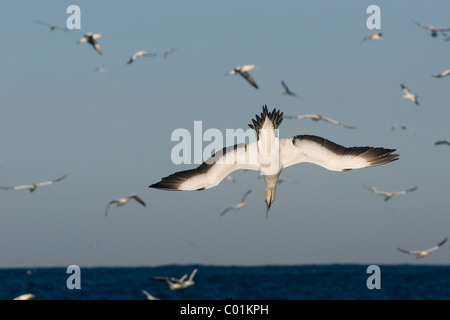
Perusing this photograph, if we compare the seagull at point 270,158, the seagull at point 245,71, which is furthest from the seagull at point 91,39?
the seagull at point 270,158

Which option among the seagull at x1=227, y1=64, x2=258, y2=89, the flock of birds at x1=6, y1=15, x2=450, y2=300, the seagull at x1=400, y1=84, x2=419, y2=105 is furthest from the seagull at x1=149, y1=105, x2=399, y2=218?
the seagull at x1=400, y1=84, x2=419, y2=105

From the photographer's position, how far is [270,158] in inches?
832

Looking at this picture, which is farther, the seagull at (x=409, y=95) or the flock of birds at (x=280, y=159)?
the seagull at (x=409, y=95)

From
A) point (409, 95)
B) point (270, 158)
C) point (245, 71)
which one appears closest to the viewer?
point (270, 158)

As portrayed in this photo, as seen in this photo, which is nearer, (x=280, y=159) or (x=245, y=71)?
(x=280, y=159)

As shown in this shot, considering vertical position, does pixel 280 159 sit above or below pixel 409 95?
Answer: below

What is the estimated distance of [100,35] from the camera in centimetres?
4762

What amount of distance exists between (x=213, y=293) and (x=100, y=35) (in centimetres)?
4571

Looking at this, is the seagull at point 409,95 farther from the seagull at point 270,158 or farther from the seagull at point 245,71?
the seagull at point 270,158

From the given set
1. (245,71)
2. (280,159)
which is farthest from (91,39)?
(280,159)

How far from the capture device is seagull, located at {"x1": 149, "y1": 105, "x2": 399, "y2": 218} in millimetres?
20766

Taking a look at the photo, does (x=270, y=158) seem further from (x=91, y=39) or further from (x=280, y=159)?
(x=91, y=39)

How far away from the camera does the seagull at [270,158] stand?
20766 mm
